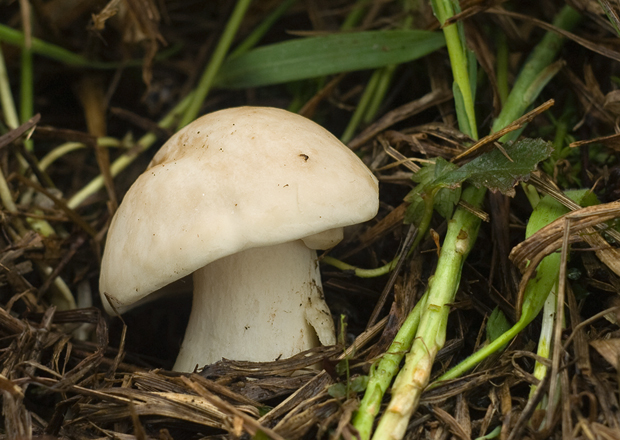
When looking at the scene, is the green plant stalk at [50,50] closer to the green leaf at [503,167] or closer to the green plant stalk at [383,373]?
the green leaf at [503,167]

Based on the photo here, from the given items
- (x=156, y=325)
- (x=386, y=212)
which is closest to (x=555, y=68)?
(x=386, y=212)

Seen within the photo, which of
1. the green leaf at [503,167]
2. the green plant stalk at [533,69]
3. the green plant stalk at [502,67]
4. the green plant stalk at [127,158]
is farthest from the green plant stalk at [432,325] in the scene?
the green plant stalk at [127,158]

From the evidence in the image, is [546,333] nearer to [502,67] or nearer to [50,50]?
[502,67]

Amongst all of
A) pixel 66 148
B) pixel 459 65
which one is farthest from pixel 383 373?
pixel 66 148

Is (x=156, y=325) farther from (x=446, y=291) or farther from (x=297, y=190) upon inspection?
(x=446, y=291)

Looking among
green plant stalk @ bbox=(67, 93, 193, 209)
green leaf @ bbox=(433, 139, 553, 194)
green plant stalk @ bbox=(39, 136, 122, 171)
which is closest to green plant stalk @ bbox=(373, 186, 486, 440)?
green leaf @ bbox=(433, 139, 553, 194)

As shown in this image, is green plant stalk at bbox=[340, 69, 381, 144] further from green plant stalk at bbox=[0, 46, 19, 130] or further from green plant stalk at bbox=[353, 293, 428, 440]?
green plant stalk at bbox=[0, 46, 19, 130]

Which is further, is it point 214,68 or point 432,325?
point 214,68
